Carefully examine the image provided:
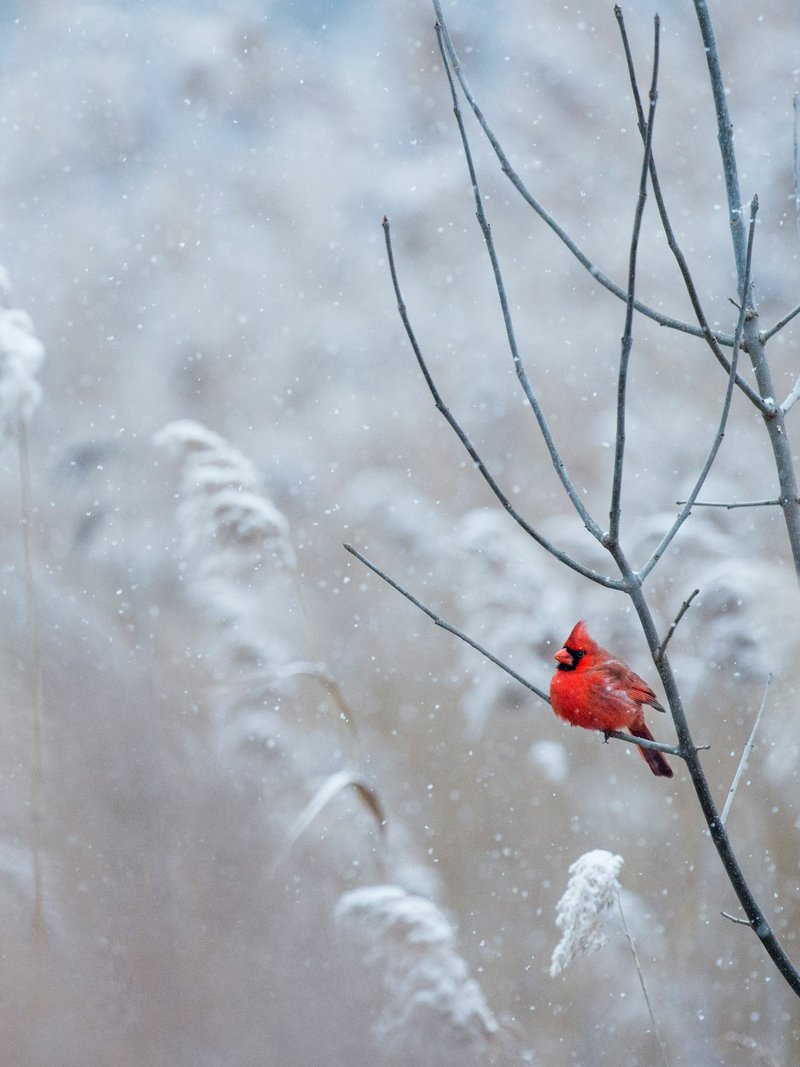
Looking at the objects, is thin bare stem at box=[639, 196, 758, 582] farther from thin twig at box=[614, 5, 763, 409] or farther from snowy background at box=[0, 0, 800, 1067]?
snowy background at box=[0, 0, 800, 1067]

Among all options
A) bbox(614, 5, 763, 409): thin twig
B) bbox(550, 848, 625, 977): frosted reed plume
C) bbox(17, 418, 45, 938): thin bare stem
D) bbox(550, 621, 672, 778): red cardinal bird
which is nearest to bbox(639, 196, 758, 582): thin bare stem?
bbox(614, 5, 763, 409): thin twig

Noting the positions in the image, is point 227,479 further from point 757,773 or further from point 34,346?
point 757,773

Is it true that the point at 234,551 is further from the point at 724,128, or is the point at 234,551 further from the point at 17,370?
the point at 724,128

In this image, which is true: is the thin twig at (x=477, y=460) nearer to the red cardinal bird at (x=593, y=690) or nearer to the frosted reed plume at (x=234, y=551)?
the red cardinal bird at (x=593, y=690)

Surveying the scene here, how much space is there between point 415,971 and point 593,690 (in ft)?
1.91

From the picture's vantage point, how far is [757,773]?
129 cm

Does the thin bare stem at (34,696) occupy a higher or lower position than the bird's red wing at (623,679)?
higher

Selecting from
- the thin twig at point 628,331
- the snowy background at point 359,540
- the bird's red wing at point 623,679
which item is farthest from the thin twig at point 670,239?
the snowy background at point 359,540

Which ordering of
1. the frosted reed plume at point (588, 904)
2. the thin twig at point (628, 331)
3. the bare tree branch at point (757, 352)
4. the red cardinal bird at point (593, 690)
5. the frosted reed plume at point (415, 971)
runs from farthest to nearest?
the frosted reed plume at point (415, 971) → the frosted reed plume at point (588, 904) → the red cardinal bird at point (593, 690) → the bare tree branch at point (757, 352) → the thin twig at point (628, 331)

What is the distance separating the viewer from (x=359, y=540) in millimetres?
1305

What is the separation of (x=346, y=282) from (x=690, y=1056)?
43.0 inches

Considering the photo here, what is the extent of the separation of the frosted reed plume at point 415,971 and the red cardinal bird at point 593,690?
1.60 feet

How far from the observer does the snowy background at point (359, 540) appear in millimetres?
1218

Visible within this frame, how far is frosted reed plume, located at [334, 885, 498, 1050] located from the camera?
1.20 m
